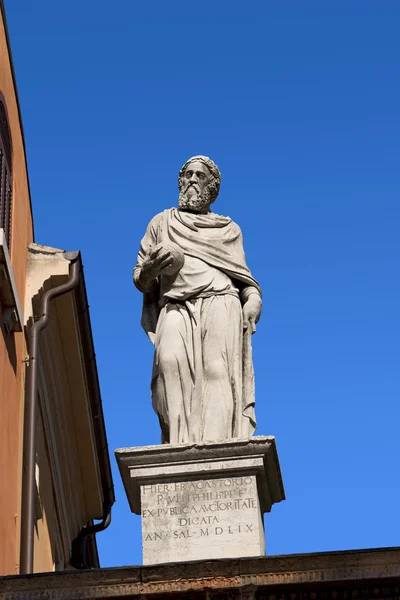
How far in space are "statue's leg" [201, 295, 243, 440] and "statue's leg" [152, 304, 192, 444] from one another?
0.16 metres

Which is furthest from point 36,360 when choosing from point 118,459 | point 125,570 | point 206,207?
point 125,570

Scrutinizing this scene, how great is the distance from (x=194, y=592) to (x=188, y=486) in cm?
128

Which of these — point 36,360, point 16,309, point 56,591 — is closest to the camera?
point 56,591

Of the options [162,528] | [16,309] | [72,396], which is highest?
[72,396]

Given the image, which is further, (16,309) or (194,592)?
(16,309)

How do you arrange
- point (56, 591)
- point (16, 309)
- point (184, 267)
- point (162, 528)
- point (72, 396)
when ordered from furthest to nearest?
point (72, 396)
point (16, 309)
point (184, 267)
point (162, 528)
point (56, 591)

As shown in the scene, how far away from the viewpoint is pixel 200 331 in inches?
541

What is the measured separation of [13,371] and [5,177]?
7.03 ft

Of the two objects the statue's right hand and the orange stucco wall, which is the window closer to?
the orange stucco wall

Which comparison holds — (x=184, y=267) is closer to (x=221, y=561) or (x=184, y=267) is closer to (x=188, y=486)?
(x=188, y=486)

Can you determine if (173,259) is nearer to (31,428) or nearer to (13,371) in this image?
(13,371)

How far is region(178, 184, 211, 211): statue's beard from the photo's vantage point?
14.6 meters

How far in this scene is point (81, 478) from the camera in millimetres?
23484

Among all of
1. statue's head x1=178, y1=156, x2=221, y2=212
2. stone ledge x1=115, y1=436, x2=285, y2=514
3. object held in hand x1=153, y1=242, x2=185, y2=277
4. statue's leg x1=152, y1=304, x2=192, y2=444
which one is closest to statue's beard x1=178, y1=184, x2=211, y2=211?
statue's head x1=178, y1=156, x2=221, y2=212
